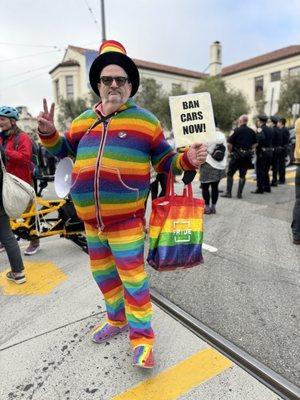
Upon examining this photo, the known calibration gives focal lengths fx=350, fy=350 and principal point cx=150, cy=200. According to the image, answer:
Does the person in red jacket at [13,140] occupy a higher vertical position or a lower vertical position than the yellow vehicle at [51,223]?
higher

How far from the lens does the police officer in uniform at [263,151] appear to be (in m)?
7.89

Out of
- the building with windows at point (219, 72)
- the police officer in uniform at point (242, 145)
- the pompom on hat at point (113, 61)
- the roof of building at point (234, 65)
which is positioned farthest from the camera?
the roof of building at point (234, 65)

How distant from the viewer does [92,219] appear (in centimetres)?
215

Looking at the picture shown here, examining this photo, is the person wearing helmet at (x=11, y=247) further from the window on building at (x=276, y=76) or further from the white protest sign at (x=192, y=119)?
the window on building at (x=276, y=76)

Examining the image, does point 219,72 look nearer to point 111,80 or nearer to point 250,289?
point 250,289

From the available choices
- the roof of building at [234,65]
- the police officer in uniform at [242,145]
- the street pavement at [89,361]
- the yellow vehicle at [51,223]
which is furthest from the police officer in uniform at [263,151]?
the roof of building at [234,65]

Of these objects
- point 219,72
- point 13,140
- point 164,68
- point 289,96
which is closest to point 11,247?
point 13,140

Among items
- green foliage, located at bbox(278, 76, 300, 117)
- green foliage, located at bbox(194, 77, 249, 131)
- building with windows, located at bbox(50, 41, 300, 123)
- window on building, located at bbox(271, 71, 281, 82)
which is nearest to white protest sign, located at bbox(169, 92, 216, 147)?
green foliage, located at bbox(278, 76, 300, 117)

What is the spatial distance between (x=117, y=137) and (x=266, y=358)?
1.68 m

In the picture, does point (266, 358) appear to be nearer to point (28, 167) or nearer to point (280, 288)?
point (280, 288)

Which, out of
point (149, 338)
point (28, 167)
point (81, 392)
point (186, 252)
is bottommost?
point (81, 392)

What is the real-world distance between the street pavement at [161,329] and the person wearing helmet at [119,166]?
0.24m

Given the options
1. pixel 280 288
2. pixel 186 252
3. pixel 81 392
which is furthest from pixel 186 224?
pixel 280 288

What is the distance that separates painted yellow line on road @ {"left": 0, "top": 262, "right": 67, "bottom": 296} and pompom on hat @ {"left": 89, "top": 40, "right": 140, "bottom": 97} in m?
2.12
